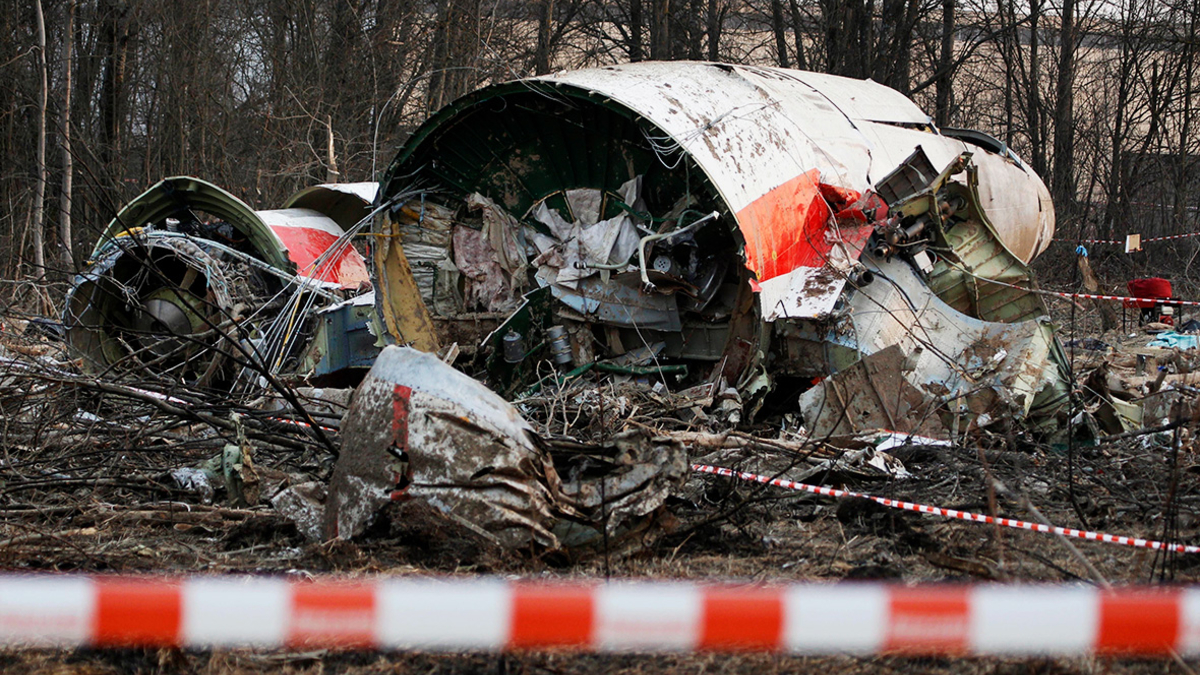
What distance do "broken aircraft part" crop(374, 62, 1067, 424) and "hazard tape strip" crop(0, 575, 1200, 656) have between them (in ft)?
12.1

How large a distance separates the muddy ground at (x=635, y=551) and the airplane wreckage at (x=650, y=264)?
0.73m

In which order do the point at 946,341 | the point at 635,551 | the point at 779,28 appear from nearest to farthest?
→ the point at 635,551 < the point at 946,341 < the point at 779,28

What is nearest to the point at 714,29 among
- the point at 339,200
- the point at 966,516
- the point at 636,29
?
the point at 636,29

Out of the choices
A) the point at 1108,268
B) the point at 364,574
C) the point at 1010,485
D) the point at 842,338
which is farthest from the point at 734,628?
the point at 1108,268

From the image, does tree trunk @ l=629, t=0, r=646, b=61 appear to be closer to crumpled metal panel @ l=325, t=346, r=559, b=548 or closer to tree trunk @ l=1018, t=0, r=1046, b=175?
tree trunk @ l=1018, t=0, r=1046, b=175

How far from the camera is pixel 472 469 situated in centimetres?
355

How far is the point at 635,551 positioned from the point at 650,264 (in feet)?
11.0

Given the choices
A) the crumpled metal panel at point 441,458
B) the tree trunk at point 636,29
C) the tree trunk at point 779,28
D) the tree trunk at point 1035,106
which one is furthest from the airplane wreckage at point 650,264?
the tree trunk at point 636,29

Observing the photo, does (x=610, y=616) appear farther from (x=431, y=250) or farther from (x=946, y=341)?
(x=431, y=250)

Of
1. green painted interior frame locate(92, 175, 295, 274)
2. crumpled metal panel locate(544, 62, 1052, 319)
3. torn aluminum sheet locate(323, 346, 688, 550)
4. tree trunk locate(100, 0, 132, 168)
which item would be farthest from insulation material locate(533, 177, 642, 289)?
tree trunk locate(100, 0, 132, 168)

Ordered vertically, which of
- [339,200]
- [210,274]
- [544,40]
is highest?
[544,40]

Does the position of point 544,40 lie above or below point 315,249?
above

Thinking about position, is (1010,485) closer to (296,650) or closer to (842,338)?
(842,338)

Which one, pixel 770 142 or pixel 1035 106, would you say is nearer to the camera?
pixel 770 142
